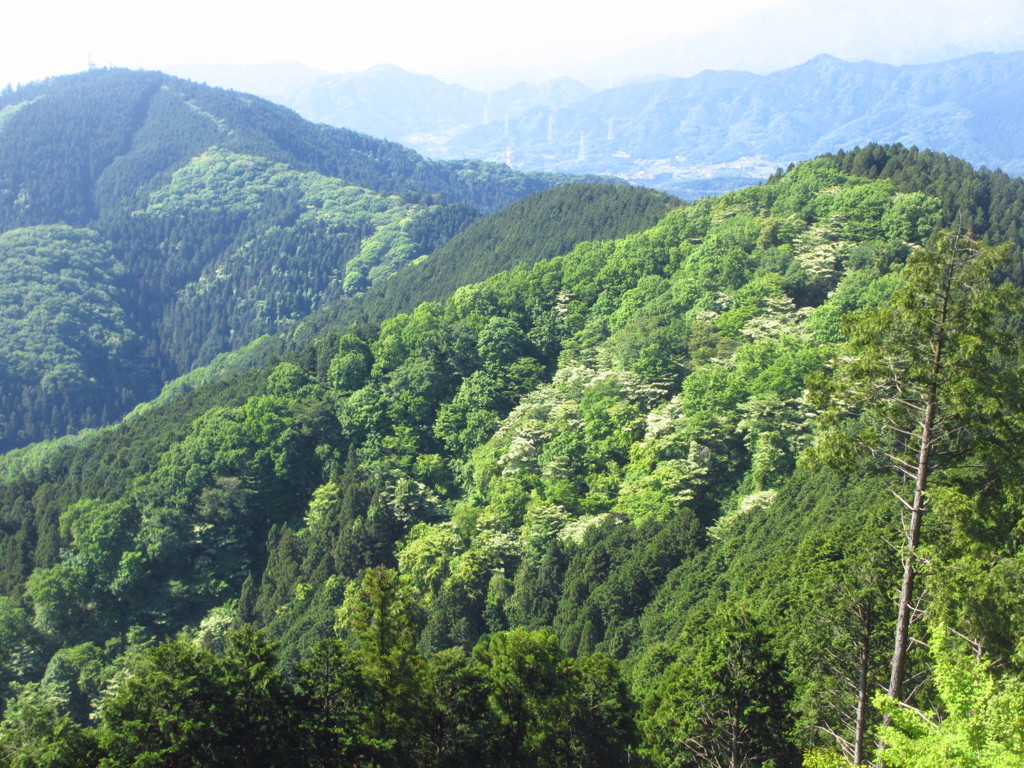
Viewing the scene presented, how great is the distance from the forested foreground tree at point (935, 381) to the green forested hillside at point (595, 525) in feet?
0.30

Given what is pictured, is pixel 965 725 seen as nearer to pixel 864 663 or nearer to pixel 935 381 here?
pixel 935 381

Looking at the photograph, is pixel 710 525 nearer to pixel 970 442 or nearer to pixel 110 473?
pixel 970 442

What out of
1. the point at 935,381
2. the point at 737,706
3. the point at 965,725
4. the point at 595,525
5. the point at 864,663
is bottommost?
the point at 595,525

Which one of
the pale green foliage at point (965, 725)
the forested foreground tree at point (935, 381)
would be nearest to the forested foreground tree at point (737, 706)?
the forested foreground tree at point (935, 381)

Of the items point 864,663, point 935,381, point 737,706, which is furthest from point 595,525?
point 935,381

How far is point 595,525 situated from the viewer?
174ft

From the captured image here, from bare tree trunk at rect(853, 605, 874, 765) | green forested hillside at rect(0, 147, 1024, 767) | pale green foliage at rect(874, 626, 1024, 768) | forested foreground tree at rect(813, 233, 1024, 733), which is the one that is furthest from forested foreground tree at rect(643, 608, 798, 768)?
pale green foliage at rect(874, 626, 1024, 768)

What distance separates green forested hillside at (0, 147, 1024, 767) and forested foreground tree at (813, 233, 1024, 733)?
0.30 ft

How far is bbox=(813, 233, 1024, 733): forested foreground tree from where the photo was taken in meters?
18.9

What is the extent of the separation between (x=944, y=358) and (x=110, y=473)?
227ft

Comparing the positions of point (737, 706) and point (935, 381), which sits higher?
point (935, 381)

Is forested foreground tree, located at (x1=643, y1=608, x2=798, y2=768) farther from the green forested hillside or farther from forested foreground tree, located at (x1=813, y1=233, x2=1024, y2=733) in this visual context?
forested foreground tree, located at (x1=813, y1=233, x2=1024, y2=733)

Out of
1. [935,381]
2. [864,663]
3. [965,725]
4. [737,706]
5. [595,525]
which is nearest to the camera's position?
[965,725]

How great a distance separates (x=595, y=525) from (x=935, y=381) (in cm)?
3509
